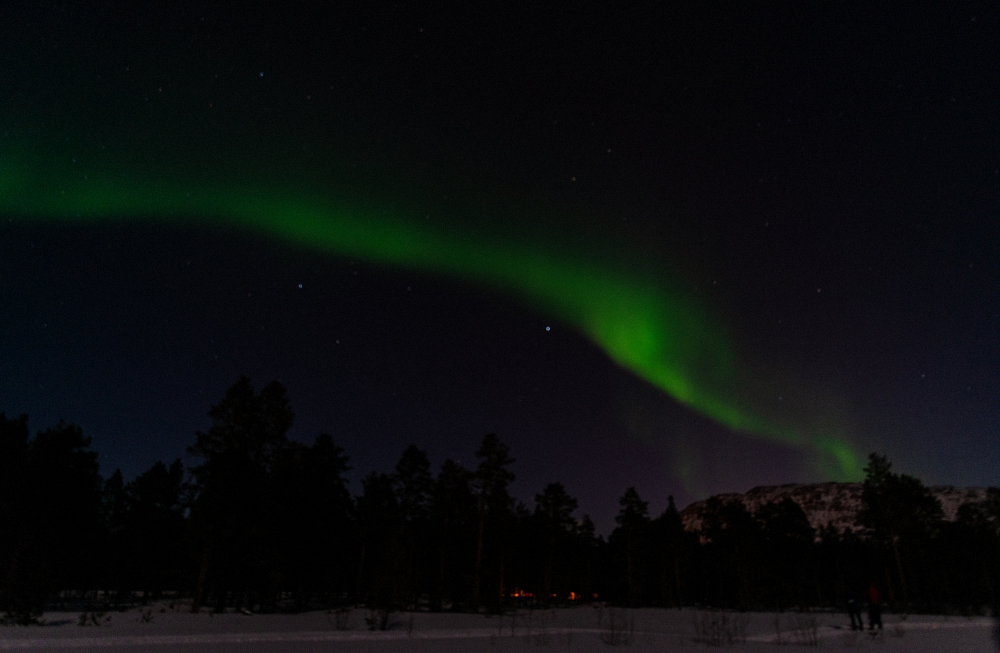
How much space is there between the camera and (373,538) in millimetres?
54281

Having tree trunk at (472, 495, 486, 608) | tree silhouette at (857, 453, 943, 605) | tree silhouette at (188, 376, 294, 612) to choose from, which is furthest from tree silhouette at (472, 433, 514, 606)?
tree silhouette at (857, 453, 943, 605)

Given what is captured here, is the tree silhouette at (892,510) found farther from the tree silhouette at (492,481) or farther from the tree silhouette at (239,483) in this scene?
the tree silhouette at (239,483)

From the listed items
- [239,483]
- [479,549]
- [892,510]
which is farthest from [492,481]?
[892,510]

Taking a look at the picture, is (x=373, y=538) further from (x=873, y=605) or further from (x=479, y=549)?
(x=873, y=605)

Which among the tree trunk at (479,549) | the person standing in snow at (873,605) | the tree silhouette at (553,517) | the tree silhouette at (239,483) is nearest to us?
the person standing in snow at (873,605)

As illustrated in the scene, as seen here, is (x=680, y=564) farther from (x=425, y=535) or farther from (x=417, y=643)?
(x=417, y=643)

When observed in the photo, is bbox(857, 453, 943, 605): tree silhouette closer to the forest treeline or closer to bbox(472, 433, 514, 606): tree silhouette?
the forest treeline

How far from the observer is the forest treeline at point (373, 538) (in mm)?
33531

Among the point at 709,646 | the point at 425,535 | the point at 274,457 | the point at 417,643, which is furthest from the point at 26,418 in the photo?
the point at 709,646

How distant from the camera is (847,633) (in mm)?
21812

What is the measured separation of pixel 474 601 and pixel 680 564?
46841mm

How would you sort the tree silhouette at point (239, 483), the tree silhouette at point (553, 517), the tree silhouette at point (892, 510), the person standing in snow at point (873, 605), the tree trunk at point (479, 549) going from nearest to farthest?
1. the person standing in snow at point (873, 605)
2. the tree silhouette at point (239, 483)
3. the tree trunk at point (479, 549)
4. the tree silhouette at point (892, 510)
5. the tree silhouette at point (553, 517)

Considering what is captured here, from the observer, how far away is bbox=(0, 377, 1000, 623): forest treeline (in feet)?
110

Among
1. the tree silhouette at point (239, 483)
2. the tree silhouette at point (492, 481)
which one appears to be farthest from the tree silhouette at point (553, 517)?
the tree silhouette at point (239, 483)
